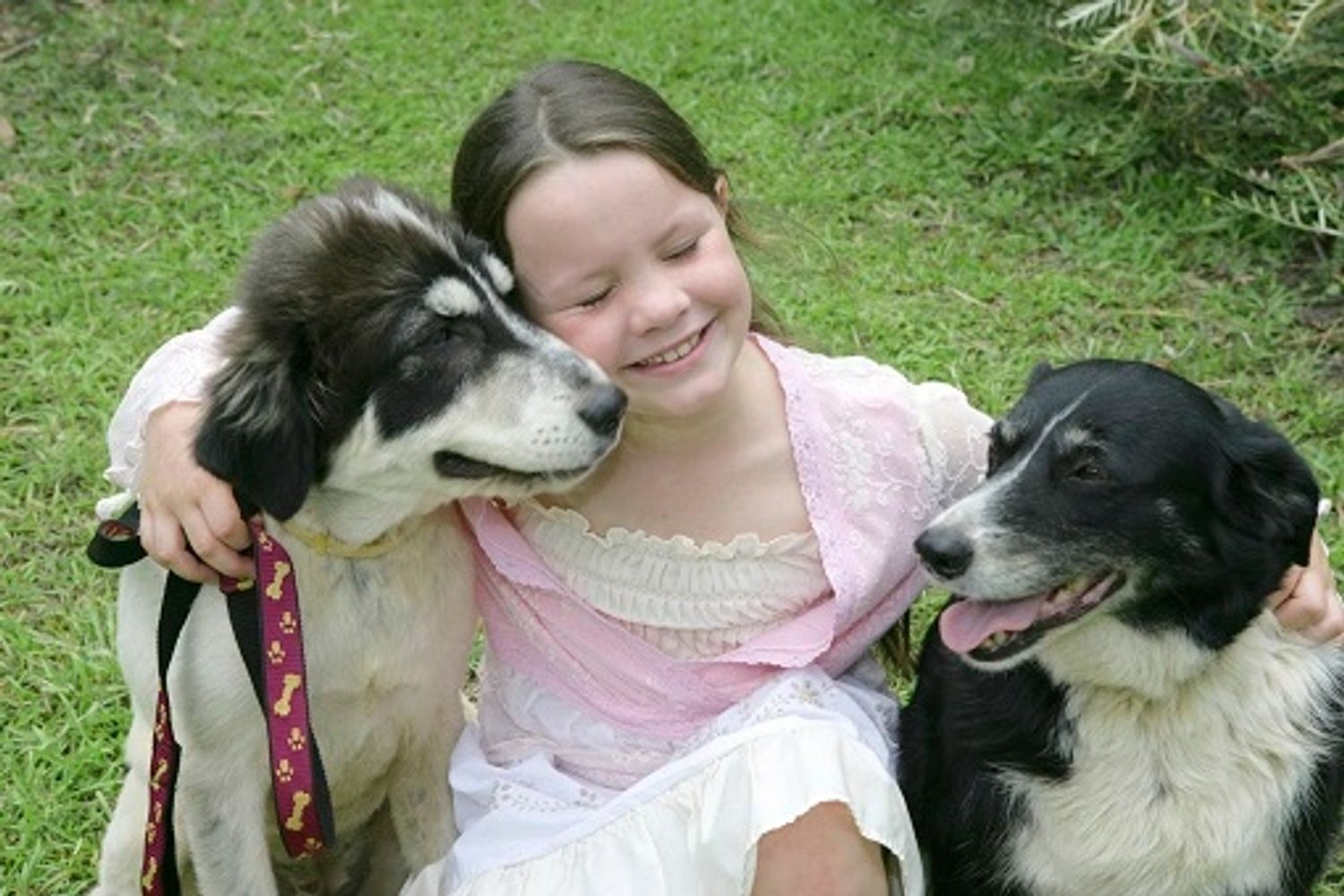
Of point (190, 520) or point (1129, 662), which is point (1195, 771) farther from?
point (190, 520)

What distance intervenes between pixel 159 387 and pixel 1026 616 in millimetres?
1503

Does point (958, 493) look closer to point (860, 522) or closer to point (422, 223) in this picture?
point (860, 522)

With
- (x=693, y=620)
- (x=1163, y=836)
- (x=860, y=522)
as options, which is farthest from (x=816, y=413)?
(x=1163, y=836)

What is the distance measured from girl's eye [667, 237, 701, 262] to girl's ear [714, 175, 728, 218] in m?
0.17

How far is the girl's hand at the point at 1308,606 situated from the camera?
2.95 m

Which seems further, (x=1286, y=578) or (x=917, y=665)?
(x=917, y=665)

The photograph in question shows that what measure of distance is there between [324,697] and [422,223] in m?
0.79

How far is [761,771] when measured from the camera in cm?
294

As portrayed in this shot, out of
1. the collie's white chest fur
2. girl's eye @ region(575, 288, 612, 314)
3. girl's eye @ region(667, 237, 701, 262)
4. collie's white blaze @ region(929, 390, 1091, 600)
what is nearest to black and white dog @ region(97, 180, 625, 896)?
girl's eye @ region(575, 288, 612, 314)

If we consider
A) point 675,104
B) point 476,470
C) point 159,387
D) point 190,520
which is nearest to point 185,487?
point 190,520

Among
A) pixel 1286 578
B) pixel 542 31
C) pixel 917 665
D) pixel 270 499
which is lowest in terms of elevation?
pixel 542 31

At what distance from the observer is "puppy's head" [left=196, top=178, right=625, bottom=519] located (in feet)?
9.37

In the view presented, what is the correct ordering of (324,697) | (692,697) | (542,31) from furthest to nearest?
(542,31) < (692,697) < (324,697)

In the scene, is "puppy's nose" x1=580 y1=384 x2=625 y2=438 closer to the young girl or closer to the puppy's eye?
the young girl
